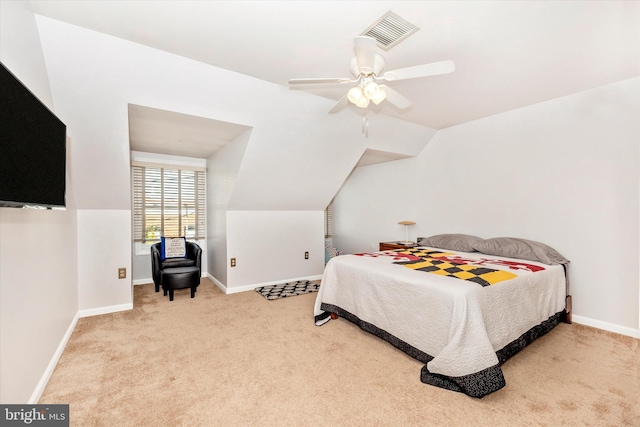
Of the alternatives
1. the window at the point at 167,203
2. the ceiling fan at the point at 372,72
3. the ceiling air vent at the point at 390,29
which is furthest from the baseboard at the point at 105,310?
the ceiling air vent at the point at 390,29

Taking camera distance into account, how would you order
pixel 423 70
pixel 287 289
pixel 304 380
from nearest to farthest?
pixel 423 70 → pixel 304 380 → pixel 287 289

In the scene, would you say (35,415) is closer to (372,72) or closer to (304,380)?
(304,380)

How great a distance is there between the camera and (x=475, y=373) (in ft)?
6.07

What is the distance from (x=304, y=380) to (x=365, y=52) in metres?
2.22

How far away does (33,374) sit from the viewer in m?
1.81

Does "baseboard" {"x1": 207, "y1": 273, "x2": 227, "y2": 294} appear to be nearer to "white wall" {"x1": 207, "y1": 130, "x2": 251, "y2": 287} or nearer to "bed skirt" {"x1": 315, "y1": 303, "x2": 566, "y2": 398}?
"white wall" {"x1": 207, "y1": 130, "x2": 251, "y2": 287}

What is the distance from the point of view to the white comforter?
192 cm

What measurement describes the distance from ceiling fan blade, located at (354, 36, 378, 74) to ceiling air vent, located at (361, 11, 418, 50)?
26cm

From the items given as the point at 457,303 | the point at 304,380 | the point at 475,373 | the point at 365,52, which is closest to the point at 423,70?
the point at 365,52

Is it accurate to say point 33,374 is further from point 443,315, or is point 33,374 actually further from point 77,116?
point 443,315

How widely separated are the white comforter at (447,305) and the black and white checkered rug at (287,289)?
1.09 metres

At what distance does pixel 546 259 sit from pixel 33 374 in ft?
14.1

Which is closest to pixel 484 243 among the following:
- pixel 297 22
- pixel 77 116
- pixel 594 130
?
pixel 594 130

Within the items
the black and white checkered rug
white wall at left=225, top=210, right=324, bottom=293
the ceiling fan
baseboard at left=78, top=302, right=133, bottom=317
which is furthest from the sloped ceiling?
baseboard at left=78, top=302, right=133, bottom=317
